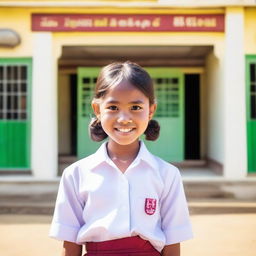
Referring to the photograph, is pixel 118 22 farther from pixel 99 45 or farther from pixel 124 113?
pixel 124 113

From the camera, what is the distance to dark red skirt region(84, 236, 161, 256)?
6.13ft

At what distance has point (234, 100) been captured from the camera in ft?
26.5

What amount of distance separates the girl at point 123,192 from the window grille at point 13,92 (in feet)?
21.7

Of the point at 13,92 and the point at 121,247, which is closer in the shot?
the point at 121,247

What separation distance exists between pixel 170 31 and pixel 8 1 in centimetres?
264

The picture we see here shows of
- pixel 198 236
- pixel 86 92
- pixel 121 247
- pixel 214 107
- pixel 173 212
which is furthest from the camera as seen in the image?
pixel 86 92

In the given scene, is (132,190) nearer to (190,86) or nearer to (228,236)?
(228,236)

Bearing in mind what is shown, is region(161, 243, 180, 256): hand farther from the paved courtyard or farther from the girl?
the paved courtyard

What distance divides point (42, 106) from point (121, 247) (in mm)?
6459

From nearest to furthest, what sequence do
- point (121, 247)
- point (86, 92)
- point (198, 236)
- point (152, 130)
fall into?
point (121, 247)
point (152, 130)
point (198, 236)
point (86, 92)

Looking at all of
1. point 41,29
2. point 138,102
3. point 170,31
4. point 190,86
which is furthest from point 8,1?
point 138,102

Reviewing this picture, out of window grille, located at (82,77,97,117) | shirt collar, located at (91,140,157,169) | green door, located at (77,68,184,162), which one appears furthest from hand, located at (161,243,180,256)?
window grille, located at (82,77,97,117)

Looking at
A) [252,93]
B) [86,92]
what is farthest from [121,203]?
[86,92]

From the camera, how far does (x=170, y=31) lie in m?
8.17
